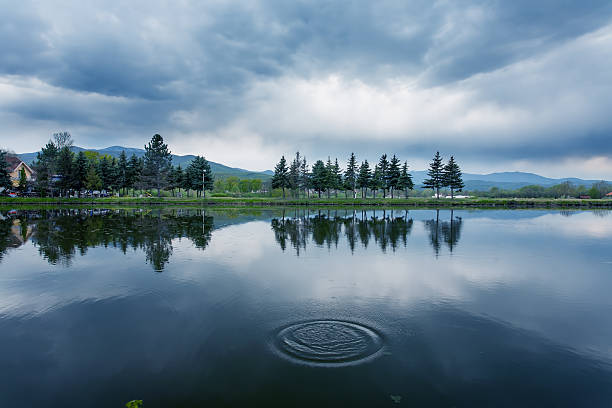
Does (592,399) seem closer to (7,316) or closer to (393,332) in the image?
(393,332)

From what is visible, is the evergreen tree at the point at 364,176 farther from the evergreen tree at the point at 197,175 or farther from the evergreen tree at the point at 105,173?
the evergreen tree at the point at 105,173

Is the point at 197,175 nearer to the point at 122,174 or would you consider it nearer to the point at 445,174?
the point at 122,174

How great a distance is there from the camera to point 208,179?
275ft

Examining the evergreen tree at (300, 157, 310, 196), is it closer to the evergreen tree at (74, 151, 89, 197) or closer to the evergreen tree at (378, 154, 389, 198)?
the evergreen tree at (378, 154, 389, 198)

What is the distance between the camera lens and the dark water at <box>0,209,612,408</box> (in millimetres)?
5559

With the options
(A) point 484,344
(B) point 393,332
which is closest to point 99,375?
(B) point 393,332

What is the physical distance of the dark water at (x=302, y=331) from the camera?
219 inches

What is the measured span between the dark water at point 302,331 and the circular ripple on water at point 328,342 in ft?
0.15

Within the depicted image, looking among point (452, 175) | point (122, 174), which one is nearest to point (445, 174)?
point (452, 175)

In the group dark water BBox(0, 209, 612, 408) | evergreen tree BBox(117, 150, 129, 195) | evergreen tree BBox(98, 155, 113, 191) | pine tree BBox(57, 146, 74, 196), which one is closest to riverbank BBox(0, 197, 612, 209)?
pine tree BBox(57, 146, 74, 196)

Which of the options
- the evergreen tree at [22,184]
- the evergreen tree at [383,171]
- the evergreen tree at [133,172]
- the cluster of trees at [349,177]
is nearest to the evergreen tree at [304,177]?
the cluster of trees at [349,177]

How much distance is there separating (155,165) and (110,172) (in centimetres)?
1376

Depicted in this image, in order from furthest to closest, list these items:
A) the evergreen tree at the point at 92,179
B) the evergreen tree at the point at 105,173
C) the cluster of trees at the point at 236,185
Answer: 1. the cluster of trees at the point at 236,185
2. the evergreen tree at the point at 105,173
3. the evergreen tree at the point at 92,179

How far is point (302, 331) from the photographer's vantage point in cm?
770
